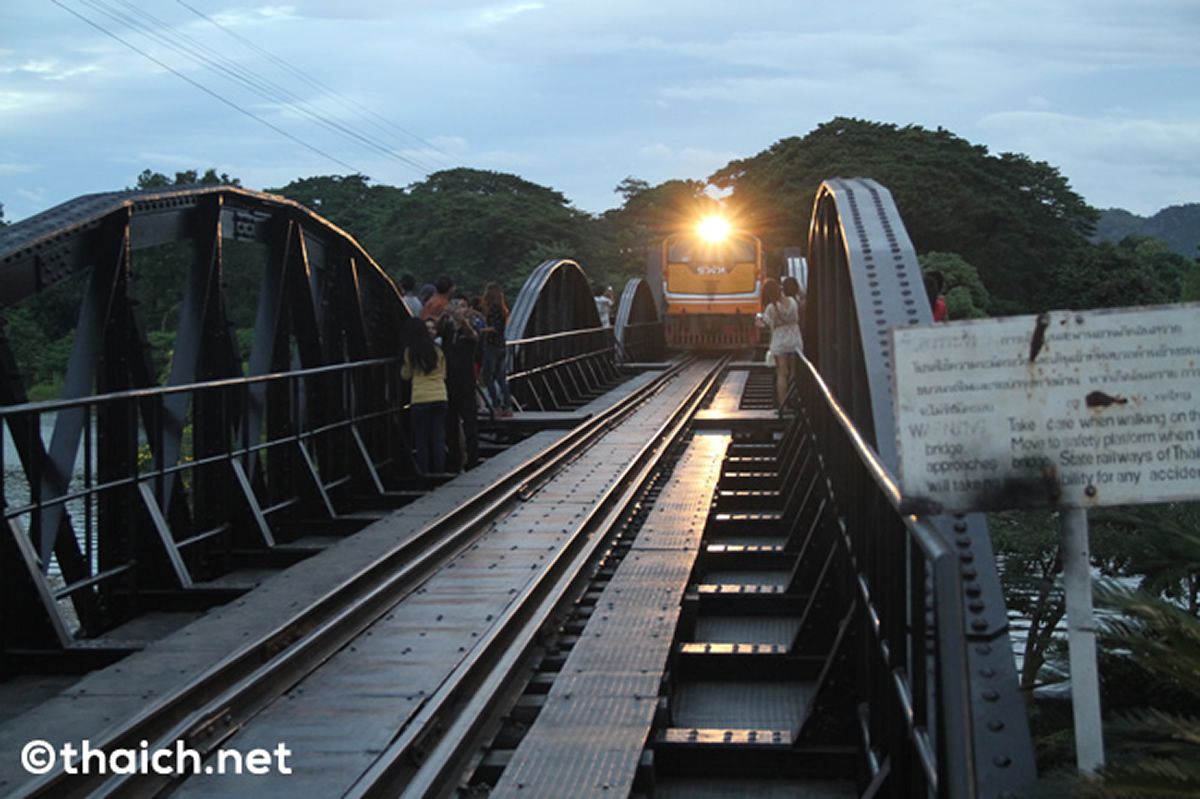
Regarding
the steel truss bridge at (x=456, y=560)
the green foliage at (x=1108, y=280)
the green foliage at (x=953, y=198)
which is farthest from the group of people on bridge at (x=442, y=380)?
the green foliage at (x=953, y=198)

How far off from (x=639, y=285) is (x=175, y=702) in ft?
103

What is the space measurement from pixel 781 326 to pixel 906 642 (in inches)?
485

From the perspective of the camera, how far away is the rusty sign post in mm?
3322

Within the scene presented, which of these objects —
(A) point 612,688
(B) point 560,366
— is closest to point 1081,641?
(A) point 612,688

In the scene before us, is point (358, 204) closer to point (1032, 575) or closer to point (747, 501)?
point (747, 501)

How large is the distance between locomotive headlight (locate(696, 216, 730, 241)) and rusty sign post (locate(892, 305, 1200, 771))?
3638 centimetres

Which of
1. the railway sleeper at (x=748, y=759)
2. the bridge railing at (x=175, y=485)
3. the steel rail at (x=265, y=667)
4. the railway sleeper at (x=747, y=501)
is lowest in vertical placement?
the railway sleeper at (x=748, y=759)

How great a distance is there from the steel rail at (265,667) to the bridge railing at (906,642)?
2606 millimetres

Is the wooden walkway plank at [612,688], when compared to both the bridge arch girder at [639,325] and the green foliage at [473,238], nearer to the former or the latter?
the bridge arch girder at [639,325]

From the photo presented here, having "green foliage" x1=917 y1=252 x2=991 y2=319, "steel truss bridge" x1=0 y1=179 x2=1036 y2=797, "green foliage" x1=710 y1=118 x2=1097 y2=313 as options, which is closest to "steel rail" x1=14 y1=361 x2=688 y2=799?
"steel truss bridge" x1=0 y1=179 x2=1036 y2=797

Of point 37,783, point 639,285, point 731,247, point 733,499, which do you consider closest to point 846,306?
point 733,499

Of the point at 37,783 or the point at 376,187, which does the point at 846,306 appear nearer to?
the point at 37,783

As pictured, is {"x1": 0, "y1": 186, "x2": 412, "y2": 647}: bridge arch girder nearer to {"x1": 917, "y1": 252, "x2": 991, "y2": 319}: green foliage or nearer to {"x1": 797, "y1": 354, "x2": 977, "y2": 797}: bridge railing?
{"x1": 797, "y1": 354, "x2": 977, "y2": 797}: bridge railing

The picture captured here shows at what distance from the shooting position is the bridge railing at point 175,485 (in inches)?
298
